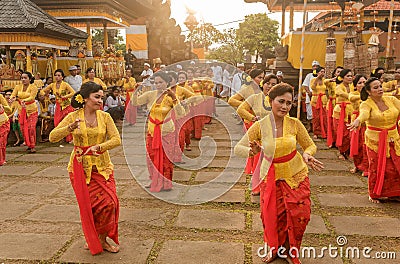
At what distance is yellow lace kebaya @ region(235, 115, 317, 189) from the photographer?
3.88m

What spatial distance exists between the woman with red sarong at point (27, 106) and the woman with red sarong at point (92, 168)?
218 inches

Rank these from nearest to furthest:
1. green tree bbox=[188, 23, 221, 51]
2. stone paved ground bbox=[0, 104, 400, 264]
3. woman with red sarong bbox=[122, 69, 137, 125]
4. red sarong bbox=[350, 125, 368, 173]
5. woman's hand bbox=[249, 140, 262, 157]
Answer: woman's hand bbox=[249, 140, 262, 157], stone paved ground bbox=[0, 104, 400, 264], red sarong bbox=[350, 125, 368, 173], woman with red sarong bbox=[122, 69, 137, 125], green tree bbox=[188, 23, 221, 51]

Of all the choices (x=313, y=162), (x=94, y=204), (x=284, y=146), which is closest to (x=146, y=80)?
(x=94, y=204)

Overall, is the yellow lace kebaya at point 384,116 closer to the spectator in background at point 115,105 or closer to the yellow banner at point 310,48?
the yellow banner at point 310,48

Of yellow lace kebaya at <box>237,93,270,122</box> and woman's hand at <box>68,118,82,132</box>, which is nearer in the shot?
woman's hand at <box>68,118,82,132</box>

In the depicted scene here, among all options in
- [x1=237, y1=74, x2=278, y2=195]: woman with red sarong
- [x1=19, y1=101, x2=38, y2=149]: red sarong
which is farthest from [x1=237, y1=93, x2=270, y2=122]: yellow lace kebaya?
[x1=19, y1=101, x2=38, y2=149]: red sarong

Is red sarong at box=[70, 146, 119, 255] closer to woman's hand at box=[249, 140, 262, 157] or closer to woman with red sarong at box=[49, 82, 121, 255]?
woman with red sarong at box=[49, 82, 121, 255]

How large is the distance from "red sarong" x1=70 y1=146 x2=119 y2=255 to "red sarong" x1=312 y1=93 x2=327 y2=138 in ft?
23.8

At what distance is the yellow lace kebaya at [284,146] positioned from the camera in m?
3.88

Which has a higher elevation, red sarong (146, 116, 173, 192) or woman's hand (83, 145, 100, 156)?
woman's hand (83, 145, 100, 156)

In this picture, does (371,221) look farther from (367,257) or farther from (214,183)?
(214,183)

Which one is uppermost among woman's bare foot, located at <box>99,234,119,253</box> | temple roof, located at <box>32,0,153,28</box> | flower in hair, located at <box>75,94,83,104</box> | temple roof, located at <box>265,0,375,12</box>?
temple roof, located at <box>265,0,375,12</box>

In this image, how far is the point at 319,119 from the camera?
10664 mm

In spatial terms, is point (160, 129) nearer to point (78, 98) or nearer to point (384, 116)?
point (78, 98)
